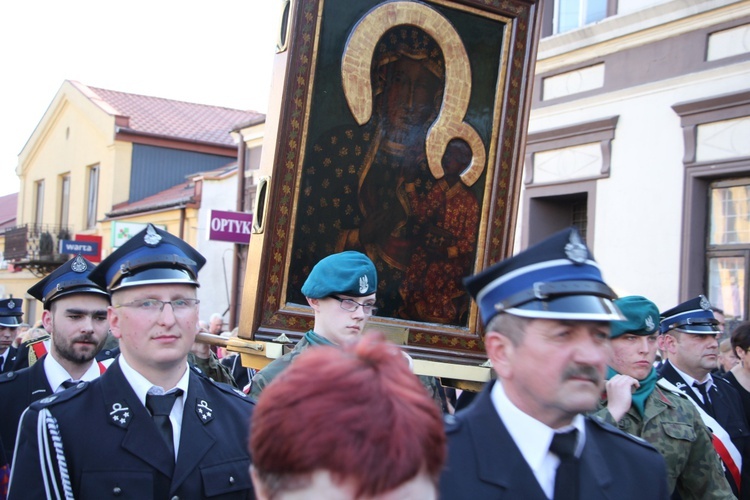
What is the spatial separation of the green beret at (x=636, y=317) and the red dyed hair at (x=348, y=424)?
2.64 metres

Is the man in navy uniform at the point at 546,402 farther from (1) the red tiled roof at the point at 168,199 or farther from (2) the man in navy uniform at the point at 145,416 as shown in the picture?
(1) the red tiled roof at the point at 168,199

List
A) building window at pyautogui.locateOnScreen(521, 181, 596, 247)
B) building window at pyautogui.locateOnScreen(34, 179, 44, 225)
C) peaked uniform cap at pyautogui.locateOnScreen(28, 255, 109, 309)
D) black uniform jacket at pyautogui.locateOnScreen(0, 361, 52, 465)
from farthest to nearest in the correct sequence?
1. building window at pyautogui.locateOnScreen(34, 179, 44, 225)
2. building window at pyautogui.locateOnScreen(521, 181, 596, 247)
3. peaked uniform cap at pyautogui.locateOnScreen(28, 255, 109, 309)
4. black uniform jacket at pyautogui.locateOnScreen(0, 361, 52, 465)

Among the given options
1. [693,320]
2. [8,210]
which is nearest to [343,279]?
[693,320]

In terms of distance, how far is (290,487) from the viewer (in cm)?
137

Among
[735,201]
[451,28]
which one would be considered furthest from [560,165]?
[451,28]

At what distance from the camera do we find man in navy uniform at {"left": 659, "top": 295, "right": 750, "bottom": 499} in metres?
5.30

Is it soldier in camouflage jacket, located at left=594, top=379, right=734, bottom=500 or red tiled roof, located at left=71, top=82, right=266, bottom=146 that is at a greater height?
red tiled roof, located at left=71, top=82, right=266, bottom=146

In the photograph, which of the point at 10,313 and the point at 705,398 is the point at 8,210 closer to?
the point at 10,313

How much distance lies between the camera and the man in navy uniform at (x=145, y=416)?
8.40 ft

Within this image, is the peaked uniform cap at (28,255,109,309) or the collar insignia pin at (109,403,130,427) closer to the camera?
the collar insignia pin at (109,403,130,427)

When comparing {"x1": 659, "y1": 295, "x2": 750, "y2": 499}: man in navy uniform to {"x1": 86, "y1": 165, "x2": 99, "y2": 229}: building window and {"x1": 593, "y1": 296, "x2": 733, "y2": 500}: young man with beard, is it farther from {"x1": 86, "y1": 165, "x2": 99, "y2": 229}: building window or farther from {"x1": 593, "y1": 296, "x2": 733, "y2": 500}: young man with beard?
{"x1": 86, "y1": 165, "x2": 99, "y2": 229}: building window

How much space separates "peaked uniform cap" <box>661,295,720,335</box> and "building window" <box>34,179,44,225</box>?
29609 millimetres

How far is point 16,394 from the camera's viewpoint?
415cm

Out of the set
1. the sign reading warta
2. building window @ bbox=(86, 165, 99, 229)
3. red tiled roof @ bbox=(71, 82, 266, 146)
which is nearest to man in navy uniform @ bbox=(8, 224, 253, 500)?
the sign reading warta
